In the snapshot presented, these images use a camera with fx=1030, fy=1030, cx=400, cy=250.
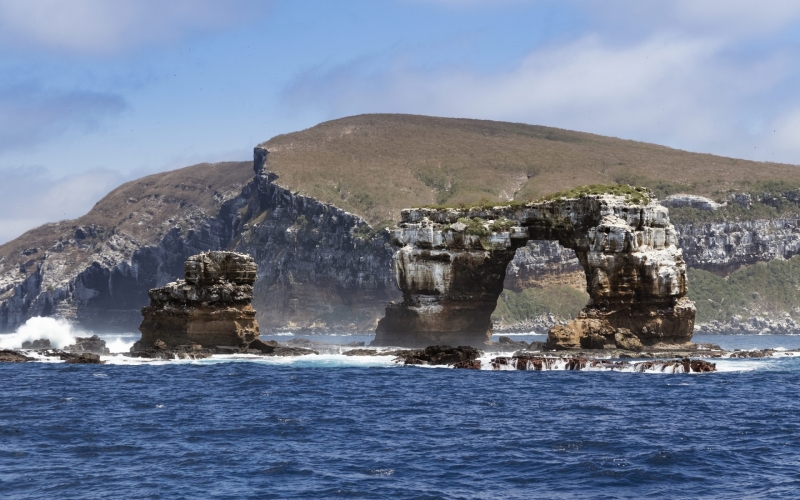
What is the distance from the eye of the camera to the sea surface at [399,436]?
1215 inches

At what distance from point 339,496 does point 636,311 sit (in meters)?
53.9

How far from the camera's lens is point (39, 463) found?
34.1m

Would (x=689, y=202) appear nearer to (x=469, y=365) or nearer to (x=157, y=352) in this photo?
(x=469, y=365)

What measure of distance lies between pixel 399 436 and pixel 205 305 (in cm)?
4002

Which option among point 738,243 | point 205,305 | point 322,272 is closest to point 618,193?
point 205,305

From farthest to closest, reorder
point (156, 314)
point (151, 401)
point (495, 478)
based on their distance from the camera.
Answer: point (156, 314) < point (151, 401) < point (495, 478)

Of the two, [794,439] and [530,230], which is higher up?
[530,230]

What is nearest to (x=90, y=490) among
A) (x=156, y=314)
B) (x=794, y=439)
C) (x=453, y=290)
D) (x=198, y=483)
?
(x=198, y=483)

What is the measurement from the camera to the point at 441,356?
72.7 m

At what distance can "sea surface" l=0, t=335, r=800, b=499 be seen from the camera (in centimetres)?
3086

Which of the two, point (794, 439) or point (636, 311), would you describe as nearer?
point (794, 439)

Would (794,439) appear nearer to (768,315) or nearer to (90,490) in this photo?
(90,490)

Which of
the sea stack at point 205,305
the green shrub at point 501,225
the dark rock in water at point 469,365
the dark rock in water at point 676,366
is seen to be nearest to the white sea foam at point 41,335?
the sea stack at point 205,305

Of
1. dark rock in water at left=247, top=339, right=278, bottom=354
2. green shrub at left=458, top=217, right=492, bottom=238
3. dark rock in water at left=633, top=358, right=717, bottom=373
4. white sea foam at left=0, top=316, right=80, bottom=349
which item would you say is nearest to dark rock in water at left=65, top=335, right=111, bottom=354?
dark rock in water at left=247, top=339, right=278, bottom=354
